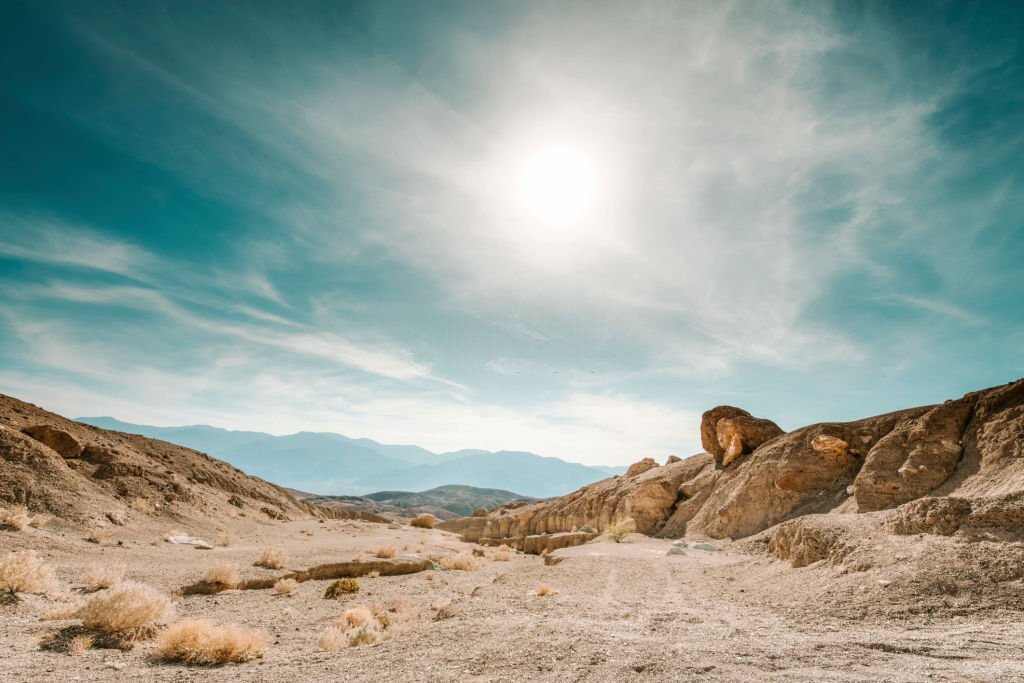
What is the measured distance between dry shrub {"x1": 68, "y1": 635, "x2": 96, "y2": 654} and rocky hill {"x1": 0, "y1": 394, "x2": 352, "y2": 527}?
17.5m

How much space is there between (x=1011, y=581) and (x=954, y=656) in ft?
17.6

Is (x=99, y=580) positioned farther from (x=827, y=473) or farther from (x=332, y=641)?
(x=827, y=473)

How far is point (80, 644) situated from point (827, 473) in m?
32.3

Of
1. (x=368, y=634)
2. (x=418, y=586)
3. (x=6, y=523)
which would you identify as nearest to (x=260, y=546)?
(x=6, y=523)

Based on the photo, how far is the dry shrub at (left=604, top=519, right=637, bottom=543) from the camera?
30.6 metres

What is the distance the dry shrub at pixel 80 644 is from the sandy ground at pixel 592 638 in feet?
0.53

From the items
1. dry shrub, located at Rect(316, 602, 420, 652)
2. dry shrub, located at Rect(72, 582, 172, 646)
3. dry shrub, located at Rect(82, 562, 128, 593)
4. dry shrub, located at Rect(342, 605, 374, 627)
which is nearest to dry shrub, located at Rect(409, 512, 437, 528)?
dry shrub, located at Rect(82, 562, 128, 593)

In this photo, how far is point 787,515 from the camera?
25391 millimetres

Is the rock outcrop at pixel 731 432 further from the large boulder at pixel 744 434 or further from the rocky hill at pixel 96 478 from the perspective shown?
the rocky hill at pixel 96 478

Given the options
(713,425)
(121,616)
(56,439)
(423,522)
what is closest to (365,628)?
(121,616)

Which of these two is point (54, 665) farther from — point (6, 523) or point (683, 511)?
point (683, 511)

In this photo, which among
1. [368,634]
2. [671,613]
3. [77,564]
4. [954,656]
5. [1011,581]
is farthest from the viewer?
[77,564]

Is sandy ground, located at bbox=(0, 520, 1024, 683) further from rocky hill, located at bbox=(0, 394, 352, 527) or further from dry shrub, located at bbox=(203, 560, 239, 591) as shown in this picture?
rocky hill, located at bbox=(0, 394, 352, 527)

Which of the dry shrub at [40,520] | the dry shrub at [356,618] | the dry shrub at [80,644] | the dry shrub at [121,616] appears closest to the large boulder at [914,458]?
the dry shrub at [356,618]
